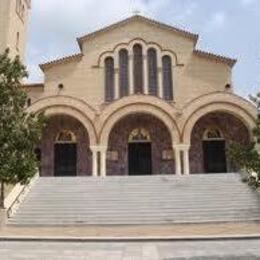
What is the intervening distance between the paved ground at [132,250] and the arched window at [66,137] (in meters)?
17.4

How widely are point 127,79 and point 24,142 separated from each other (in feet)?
60.6

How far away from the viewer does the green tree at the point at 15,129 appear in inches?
568

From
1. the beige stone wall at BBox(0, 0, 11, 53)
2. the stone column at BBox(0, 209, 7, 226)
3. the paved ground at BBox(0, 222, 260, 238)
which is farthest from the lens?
the beige stone wall at BBox(0, 0, 11, 53)

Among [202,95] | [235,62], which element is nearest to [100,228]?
[202,95]

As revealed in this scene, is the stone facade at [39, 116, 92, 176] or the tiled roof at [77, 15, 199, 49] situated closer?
the stone facade at [39, 116, 92, 176]

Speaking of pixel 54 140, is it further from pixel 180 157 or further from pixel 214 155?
pixel 214 155

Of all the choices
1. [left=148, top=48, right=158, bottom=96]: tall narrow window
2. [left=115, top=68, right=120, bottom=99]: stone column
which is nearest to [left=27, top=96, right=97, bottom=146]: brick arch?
[left=115, top=68, right=120, bottom=99]: stone column

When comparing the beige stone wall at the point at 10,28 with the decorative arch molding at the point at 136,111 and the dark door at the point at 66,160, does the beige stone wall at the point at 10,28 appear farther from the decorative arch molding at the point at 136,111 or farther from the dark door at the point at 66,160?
the decorative arch molding at the point at 136,111

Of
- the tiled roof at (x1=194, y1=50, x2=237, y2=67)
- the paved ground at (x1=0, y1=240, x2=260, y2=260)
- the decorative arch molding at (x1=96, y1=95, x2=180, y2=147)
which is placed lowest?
the paved ground at (x1=0, y1=240, x2=260, y2=260)

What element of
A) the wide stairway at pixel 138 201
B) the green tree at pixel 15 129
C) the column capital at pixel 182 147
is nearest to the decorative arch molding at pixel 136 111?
the column capital at pixel 182 147

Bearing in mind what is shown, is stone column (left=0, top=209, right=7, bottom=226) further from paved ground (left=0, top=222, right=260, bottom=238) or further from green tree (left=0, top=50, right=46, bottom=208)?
green tree (left=0, top=50, right=46, bottom=208)

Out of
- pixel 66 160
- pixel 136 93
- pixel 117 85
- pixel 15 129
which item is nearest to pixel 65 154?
pixel 66 160

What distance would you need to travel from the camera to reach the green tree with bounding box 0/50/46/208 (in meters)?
14.4

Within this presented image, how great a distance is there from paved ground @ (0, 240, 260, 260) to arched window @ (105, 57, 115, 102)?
18.1 metres
